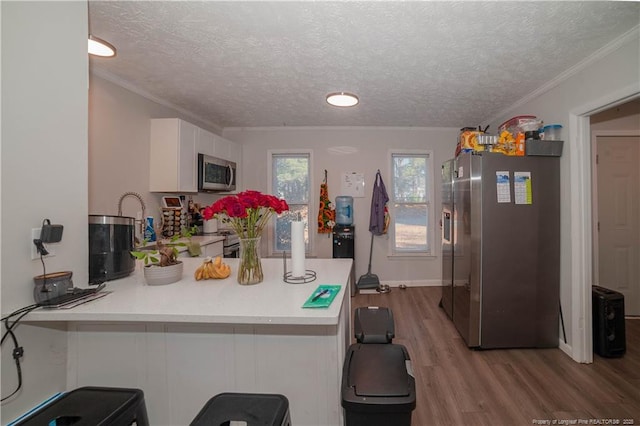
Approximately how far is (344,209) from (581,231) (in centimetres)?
262

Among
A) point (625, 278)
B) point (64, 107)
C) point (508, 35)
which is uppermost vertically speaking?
point (508, 35)

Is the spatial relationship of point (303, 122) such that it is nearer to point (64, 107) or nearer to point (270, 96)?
point (270, 96)

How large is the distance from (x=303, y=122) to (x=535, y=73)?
267 centimetres

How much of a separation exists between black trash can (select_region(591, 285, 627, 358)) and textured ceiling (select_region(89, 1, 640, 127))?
2.03m

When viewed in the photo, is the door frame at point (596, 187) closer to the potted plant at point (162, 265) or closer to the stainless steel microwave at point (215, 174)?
the potted plant at point (162, 265)

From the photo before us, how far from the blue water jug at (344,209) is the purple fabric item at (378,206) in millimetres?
335

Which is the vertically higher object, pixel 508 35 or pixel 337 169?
pixel 508 35

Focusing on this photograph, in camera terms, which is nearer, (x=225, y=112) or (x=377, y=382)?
(x=377, y=382)

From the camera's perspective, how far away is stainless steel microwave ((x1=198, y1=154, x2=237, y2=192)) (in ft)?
10.6

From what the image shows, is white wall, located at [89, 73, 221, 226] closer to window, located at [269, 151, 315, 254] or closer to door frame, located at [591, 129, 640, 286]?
window, located at [269, 151, 315, 254]

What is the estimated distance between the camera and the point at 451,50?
198 centimetres

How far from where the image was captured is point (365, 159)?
4211mm

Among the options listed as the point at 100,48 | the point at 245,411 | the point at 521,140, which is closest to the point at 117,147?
the point at 100,48

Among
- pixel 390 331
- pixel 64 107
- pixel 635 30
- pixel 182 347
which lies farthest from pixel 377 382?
pixel 635 30
